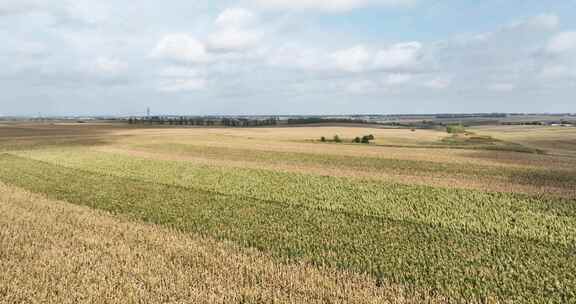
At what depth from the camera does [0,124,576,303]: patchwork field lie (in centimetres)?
671

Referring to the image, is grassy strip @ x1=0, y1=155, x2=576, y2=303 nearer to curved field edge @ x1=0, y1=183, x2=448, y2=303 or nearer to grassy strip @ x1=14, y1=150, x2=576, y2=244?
curved field edge @ x1=0, y1=183, x2=448, y2=303

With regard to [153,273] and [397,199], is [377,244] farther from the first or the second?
[397,199]

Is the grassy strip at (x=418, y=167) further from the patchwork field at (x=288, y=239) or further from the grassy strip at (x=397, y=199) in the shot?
the grassy strip at (x=397, y=199)

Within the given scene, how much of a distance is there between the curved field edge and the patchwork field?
35 millimetres

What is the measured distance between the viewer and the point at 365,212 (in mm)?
12688

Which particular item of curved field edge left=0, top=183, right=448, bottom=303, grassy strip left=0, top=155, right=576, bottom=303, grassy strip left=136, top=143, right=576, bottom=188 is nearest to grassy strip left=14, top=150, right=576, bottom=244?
grassy strip left=0, top=155, right=576, bottom=303

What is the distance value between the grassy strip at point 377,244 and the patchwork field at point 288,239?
0.13ft

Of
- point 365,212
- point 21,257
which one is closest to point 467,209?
point 365,212

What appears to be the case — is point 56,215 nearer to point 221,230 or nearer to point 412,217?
point 221,230

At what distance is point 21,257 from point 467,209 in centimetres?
1277

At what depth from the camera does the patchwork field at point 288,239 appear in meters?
6.71

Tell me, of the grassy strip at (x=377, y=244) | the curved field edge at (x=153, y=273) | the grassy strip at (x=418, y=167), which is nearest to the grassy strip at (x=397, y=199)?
the grassy strip at (x=377, y=244)

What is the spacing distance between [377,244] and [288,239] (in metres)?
2.19

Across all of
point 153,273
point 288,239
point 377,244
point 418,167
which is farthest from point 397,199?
point 418,167
